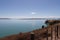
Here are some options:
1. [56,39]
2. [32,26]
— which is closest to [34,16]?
[32,26]

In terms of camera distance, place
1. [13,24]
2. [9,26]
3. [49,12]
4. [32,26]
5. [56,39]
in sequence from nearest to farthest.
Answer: [56,39] < [9,26] < [13,24] < [32,26] < [49,12]

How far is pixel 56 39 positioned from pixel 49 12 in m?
1.44

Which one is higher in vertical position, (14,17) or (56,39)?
(14,17)

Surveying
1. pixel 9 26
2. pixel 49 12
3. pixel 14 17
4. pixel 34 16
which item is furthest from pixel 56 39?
pixel 49 12

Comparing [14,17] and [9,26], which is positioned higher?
[14,17]

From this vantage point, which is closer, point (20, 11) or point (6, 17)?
point (6, 17)

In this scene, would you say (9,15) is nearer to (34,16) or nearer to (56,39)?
(34,16)

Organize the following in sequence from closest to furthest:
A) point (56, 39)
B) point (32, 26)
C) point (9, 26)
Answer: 1. point (56, 39)
2. point (9, 26)
3. point (32, 26)

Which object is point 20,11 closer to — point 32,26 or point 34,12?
point 34,12

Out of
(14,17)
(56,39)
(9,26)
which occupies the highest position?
(14,17)

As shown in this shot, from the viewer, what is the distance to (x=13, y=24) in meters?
2.53

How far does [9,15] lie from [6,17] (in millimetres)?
115

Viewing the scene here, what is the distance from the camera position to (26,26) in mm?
2762

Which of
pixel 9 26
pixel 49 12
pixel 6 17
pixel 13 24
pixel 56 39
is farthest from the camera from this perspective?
pixel 49 12
